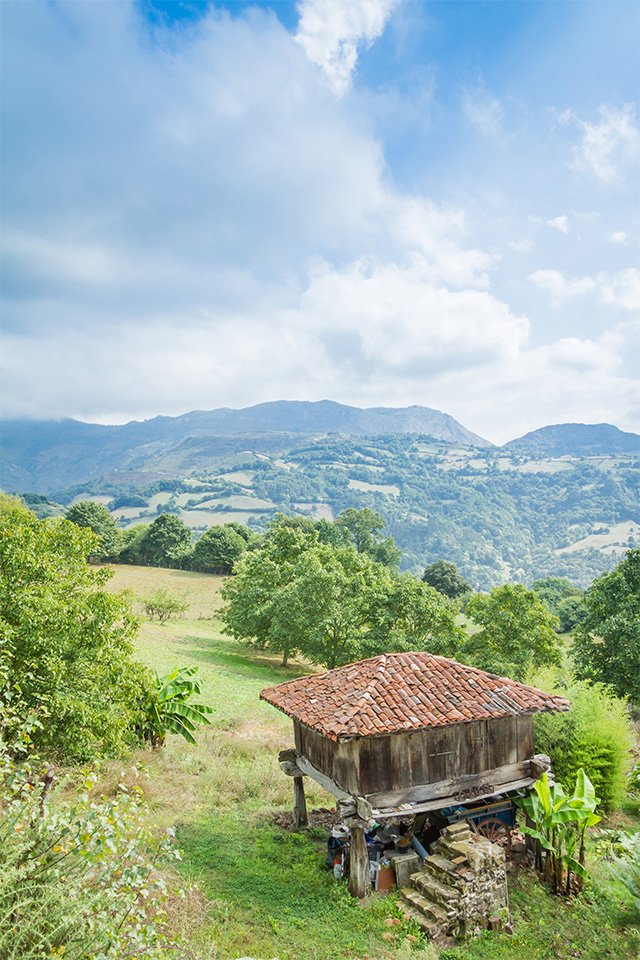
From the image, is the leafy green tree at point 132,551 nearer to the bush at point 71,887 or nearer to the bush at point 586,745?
the bush at point 586,745

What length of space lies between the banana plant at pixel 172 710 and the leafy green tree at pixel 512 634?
1610cm

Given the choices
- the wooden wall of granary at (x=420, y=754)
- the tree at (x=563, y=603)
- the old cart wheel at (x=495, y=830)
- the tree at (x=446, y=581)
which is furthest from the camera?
the tree at (x=446, y=581)

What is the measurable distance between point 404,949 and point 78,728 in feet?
26.3

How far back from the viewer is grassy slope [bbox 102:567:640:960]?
Result: 34.5 ft

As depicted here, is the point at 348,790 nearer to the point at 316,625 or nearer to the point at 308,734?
the point at 308,734

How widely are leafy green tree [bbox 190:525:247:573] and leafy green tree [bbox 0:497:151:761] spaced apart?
202ft

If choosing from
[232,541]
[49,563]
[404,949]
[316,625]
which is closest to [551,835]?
[404,949]

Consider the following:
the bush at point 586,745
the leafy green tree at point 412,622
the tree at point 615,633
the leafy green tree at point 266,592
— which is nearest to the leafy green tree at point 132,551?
the leafy green tree at point 266,592

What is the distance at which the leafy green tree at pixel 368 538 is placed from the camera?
281 feet

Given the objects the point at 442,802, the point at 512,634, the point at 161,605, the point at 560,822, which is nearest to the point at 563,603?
the point at 512,634

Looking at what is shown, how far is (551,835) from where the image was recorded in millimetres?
13648

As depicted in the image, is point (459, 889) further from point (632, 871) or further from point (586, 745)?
point (586, 745)

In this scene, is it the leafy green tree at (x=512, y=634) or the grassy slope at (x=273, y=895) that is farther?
the leafy green tree at (x=512, y=634)

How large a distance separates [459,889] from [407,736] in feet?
9.95
